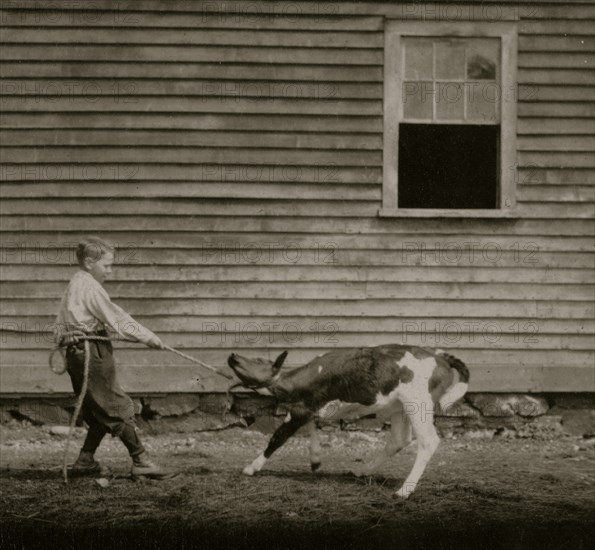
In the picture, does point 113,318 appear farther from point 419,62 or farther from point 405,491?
point 419,62

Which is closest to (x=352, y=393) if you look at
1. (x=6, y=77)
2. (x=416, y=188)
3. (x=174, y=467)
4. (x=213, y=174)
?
(x=174, y=467)

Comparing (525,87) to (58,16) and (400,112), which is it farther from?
(58,16)

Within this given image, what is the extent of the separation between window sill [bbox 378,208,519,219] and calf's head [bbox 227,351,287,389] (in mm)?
2758

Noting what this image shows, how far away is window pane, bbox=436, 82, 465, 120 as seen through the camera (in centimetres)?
905

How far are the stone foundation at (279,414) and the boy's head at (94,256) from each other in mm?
2678

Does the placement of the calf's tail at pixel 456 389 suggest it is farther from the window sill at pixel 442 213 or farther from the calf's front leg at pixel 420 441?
the window sill at pixel 442 213

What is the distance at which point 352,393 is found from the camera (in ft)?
21.7

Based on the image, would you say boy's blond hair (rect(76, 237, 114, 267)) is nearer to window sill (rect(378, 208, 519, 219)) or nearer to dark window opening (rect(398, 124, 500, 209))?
window sill (rect(378, 208, 519, 219))

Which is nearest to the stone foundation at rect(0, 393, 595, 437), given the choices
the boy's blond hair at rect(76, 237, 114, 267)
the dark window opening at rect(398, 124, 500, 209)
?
the dark window opening at rect(398, 124, 500, 209)

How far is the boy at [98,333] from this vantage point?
21.0 feet

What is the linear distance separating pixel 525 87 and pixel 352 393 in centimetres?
390

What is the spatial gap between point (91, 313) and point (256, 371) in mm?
1173

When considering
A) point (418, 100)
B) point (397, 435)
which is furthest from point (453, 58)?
point (397, 435)

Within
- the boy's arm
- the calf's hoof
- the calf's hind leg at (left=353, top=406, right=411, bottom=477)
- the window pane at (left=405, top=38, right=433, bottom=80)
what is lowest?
the calf's hoof
